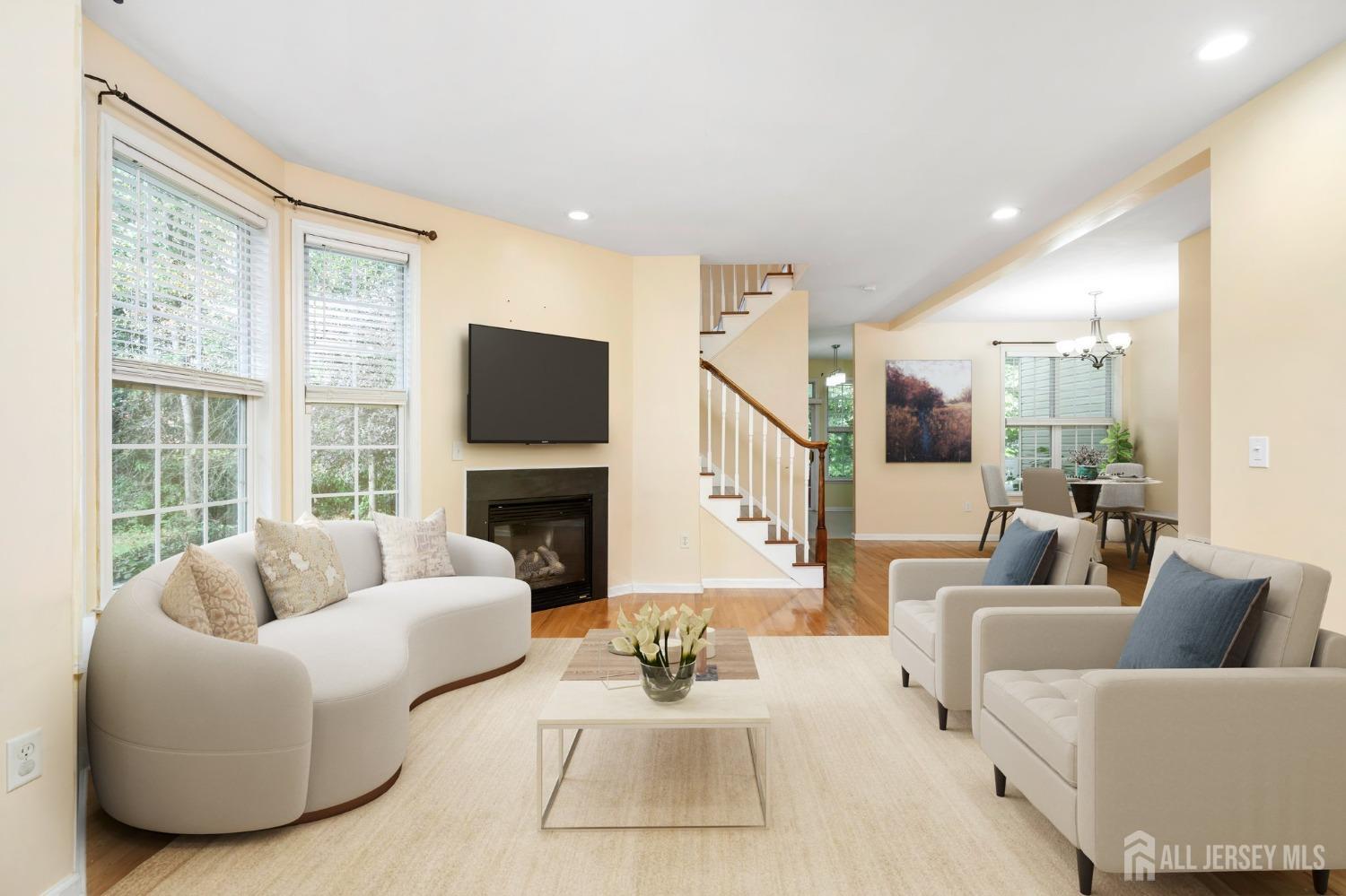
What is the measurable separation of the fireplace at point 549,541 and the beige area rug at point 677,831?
2084 millimetres

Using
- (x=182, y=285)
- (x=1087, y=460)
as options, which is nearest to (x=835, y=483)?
(x=1087, y=460)

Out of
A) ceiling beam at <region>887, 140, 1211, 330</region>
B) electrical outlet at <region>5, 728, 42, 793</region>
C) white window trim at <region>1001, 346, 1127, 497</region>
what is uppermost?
ceiling beam at <region>887, 140, 1211, 330</region>

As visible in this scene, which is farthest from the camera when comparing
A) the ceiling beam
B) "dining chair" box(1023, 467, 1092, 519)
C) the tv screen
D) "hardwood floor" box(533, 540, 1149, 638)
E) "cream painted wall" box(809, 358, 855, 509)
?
"cream painted wall" box(809, 358, 855, 509)

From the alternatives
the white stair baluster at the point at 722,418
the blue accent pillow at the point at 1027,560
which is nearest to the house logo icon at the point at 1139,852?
the blue accent pillow at the point at 1027,560

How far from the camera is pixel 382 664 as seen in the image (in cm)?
251

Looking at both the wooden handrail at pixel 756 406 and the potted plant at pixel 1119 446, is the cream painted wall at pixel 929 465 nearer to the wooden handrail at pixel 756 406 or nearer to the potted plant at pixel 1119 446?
the potted plant at pixel 1119 446

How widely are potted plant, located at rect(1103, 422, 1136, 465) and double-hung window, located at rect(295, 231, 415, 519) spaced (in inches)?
313

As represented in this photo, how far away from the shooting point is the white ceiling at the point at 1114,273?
468 cm

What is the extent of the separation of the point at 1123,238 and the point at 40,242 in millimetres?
6058

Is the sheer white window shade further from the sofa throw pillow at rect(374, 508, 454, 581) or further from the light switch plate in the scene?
the light switch plate

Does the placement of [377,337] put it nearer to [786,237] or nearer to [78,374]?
[78,374]

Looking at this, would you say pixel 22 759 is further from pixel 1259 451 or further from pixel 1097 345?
pixel 1097 345

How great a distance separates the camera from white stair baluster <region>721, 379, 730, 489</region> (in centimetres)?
611

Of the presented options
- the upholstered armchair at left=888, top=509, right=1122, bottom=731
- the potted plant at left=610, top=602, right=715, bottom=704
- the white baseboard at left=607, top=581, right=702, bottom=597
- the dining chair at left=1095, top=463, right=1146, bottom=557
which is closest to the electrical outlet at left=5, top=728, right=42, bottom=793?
the potted plant at left=610, top=602, right=715, bottom=704
